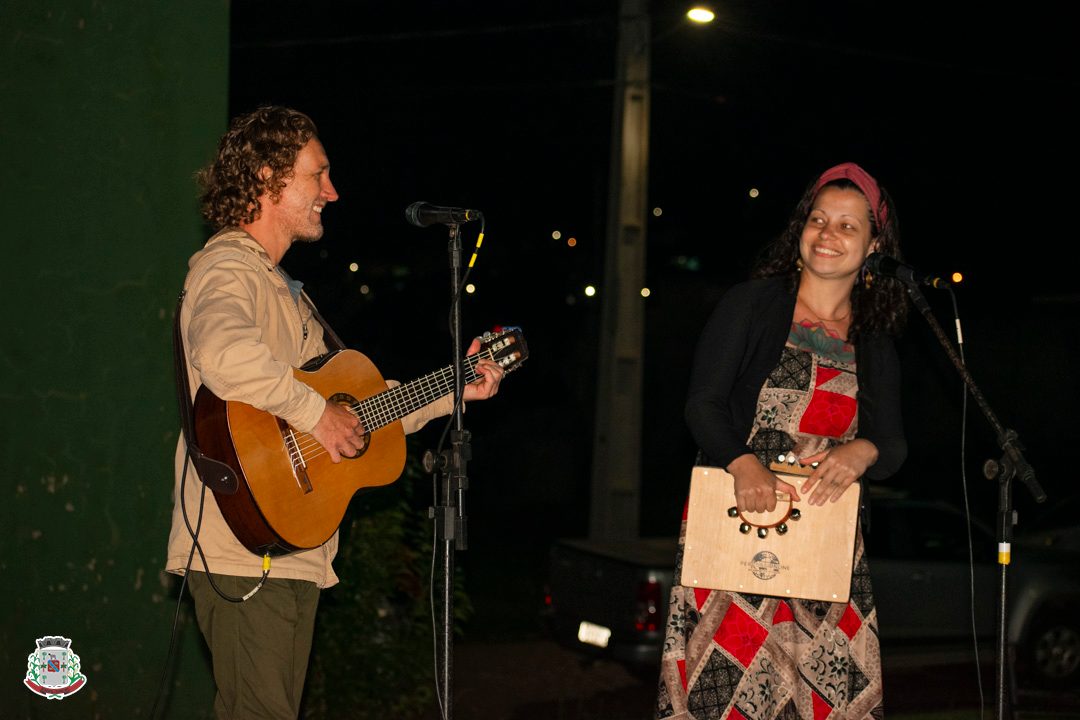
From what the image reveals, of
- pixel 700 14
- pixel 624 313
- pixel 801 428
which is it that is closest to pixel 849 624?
pixel 801 428

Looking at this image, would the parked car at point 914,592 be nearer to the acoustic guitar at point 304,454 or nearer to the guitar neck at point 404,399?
the guitar neck at point 404,399

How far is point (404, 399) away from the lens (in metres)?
4.28

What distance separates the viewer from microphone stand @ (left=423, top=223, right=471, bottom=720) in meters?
3.85

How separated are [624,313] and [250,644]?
29.1ft

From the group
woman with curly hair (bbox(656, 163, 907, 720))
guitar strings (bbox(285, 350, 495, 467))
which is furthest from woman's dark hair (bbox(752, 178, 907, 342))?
guitar strings (bbox(285, 350, 495, 467))

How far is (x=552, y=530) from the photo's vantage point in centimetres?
2450

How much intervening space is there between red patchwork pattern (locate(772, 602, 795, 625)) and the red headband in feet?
4.40

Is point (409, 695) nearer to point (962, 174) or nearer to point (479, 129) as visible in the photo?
point (479, 129)

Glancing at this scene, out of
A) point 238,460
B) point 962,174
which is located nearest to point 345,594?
point 238,460

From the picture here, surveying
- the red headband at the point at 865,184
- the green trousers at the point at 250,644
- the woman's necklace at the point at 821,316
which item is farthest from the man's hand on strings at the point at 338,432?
the red headband at the point at 865,184

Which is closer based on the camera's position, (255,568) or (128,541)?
(255,568)

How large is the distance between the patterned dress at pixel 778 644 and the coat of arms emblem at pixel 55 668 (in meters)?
3.04

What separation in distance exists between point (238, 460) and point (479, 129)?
2049cm

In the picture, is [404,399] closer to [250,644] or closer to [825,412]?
[250,644]
